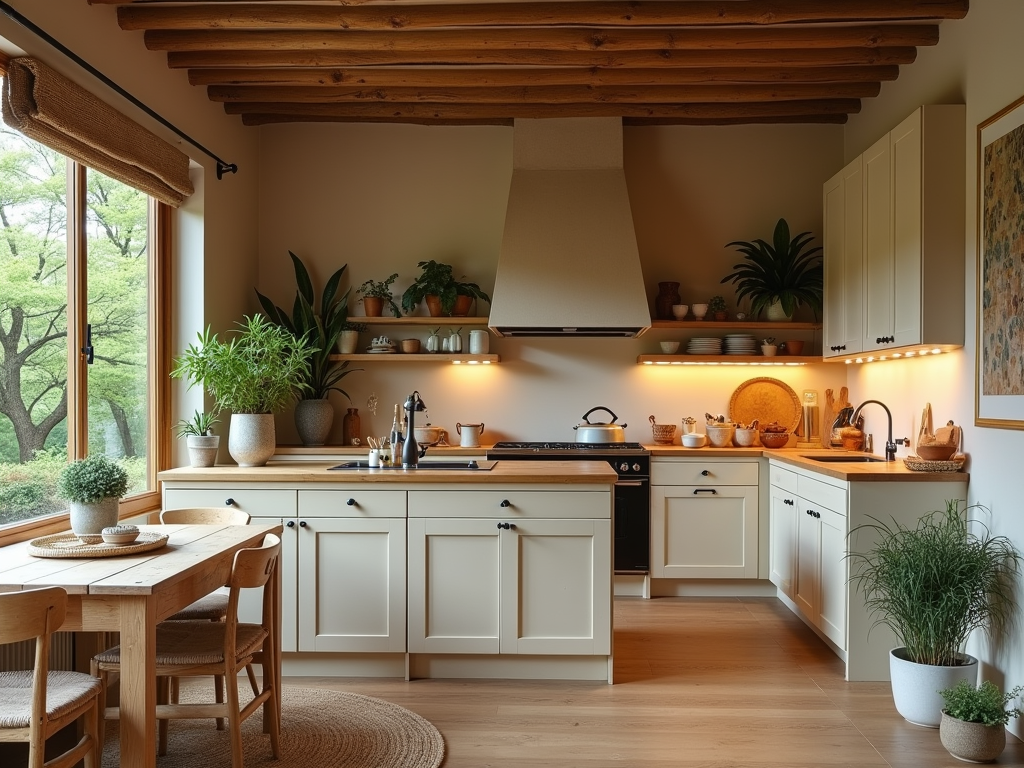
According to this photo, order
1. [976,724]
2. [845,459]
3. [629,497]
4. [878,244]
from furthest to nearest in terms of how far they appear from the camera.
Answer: [629,497] → [845,459] → [878,244] → [976,724]

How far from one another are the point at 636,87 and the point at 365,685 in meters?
3.75

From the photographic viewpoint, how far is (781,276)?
5.73 meters

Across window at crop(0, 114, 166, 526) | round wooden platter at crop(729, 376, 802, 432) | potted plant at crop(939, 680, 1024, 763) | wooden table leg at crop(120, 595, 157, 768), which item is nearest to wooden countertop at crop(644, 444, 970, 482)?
round wooden platter at crop(729, 376, 802, 432)

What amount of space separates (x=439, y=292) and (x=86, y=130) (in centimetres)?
263

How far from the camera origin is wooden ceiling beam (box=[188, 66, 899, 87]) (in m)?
4.77

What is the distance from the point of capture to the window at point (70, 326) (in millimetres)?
3277

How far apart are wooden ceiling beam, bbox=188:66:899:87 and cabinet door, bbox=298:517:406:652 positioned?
2581 millimetres

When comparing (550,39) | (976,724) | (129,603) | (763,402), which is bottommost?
(976,724)

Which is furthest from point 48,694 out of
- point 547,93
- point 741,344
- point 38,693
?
point 741,344

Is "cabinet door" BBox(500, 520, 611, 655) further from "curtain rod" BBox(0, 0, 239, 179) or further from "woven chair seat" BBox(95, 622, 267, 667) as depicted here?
"curtain rod" BBox(0, 0, 239, 179)

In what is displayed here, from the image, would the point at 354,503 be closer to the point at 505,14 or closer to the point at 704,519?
the point at 505,14

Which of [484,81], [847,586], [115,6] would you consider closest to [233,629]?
[847,586]

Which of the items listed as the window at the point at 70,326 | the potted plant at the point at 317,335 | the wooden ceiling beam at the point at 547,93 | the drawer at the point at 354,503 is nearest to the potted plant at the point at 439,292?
the potted plant at the point at 317,335

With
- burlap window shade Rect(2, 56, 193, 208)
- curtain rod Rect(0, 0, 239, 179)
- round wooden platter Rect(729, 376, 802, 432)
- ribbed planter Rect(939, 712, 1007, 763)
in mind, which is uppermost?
curtain rod Rect(0, 0, 239, 179)
